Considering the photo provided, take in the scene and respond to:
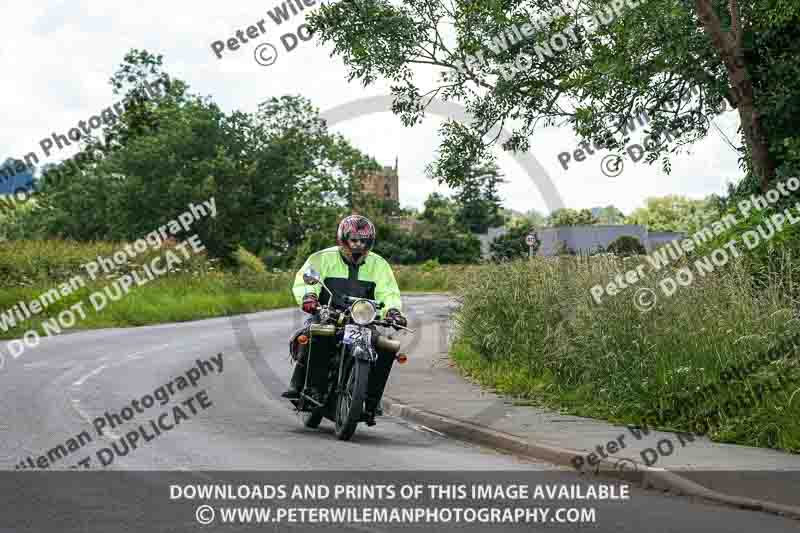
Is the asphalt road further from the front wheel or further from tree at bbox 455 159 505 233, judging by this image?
tree at bbox 455 159 505 233

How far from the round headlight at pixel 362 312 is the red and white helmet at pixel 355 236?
76 cm

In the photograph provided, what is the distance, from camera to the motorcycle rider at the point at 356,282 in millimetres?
11070

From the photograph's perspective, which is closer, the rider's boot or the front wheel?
the front wheel

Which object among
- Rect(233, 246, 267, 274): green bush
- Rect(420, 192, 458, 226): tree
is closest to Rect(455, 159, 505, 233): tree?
Rect(420, 192, 458, 226): tree

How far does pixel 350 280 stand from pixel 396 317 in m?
0.65

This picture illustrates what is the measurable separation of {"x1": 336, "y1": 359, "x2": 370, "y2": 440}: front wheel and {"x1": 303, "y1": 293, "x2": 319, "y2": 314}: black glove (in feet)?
2.19

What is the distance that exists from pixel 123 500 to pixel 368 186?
103 m

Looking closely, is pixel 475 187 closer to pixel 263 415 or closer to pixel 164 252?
pixel 164 252

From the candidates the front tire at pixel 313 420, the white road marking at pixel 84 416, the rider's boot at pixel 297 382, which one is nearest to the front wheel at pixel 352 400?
the rider's boot at pixel 297 382

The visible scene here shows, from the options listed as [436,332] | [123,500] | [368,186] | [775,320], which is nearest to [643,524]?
[123,500]

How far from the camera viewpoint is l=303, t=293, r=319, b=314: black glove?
35.9 ft

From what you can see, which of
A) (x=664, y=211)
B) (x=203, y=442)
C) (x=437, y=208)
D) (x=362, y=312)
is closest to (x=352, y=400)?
(x=362, y=312)

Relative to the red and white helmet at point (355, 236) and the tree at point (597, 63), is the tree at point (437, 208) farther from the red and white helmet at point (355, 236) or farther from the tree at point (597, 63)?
the red and white helmet at point (355, 236)

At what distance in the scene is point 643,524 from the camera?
7383mm
